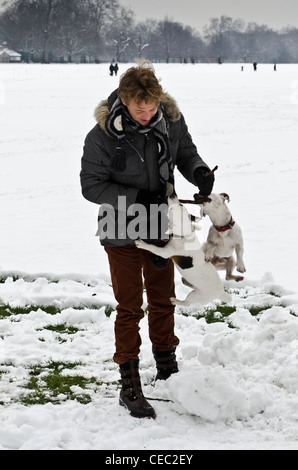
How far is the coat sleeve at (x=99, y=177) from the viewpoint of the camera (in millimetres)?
4027

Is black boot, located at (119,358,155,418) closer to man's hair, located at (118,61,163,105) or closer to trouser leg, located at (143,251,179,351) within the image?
trouser leg, located at (143,251,179,351)

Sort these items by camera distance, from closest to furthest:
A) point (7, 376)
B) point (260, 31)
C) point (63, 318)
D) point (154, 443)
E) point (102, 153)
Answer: point (154, 443)
point (102, 153)
point (7, 376)
point (63, 318)
point (260, 31)

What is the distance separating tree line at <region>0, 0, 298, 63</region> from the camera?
104438mm

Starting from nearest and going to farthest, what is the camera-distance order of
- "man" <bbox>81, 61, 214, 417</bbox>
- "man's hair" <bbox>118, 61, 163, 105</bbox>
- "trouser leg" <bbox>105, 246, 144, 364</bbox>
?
"man's hair" <bbox>118, 61, 163, 105</bbox>, "man" <bbox>81, 61, 214, 417</bbox>, "trouser leg" <bbox>105, 246, 144, 364</bbox>

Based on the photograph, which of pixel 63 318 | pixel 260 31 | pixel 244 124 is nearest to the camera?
pixel 63 318

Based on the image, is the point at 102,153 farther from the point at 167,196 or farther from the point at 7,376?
the point at 7,376

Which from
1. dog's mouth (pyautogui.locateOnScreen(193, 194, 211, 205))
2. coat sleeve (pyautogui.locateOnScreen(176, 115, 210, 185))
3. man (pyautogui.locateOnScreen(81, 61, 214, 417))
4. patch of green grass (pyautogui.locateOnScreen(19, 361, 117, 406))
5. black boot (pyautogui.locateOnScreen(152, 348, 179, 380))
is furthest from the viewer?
black boot (pyautogui.locateOnScreen(152, 348, 179, 380))

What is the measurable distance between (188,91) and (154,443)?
112ft

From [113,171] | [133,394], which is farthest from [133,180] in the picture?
[133,394]

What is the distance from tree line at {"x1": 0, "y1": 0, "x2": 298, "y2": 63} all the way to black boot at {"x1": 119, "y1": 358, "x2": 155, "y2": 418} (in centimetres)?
8993

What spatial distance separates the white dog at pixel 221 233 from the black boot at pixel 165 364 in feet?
2.53

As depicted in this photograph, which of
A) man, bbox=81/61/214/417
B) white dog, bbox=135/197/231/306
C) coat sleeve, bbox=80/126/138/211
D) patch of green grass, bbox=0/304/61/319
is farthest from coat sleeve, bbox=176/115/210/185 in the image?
patch of green grass, bbox=0/304/61/319

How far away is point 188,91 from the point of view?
120ft

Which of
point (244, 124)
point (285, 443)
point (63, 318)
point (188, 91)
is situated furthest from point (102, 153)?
point (188, 91)
